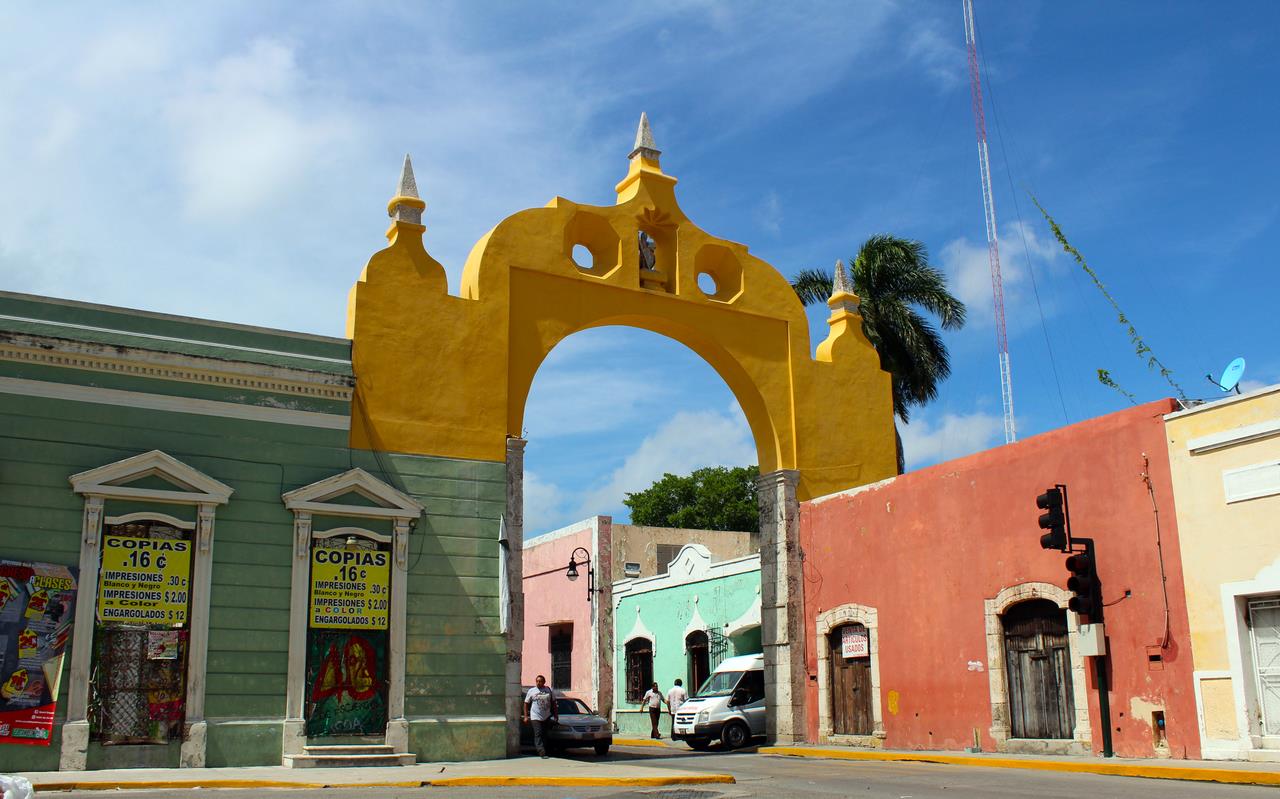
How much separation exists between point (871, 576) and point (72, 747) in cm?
1246

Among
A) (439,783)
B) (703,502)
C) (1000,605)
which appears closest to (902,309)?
(1000,605)

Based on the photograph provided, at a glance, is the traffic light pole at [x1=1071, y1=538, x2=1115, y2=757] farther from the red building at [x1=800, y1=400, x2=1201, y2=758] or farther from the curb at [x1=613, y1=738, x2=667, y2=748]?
the curb at [x1=613, y1=738, x2=667, y2=748]

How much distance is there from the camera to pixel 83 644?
14.7 meters

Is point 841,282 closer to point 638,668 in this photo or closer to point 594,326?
point 594,326

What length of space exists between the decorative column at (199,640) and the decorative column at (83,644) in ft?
3.92

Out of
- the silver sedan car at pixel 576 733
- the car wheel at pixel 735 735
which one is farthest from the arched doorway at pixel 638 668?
the silver sedan car at pixel 576 733

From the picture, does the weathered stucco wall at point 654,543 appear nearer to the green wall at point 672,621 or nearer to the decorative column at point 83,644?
the green wall at point 672,621

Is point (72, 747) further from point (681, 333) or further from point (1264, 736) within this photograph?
point (1264, 736)

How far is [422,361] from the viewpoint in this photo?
698 inches

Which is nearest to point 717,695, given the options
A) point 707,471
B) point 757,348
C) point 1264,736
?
point 757,348

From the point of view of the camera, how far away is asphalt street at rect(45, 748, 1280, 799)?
11039mm

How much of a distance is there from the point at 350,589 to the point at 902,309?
52.4ft

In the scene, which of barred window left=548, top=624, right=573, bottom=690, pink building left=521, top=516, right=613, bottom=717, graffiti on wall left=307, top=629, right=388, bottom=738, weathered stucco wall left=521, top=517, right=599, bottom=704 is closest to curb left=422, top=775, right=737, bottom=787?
graffiti on wall left=307, top=629, right=388, bottom=738

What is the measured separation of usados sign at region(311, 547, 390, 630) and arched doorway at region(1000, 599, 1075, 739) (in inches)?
365
